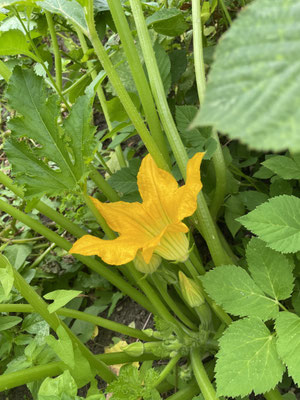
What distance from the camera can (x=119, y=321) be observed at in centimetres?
195

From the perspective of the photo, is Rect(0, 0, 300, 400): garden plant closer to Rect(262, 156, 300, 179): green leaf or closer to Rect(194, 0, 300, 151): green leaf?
Rect(262, 156, 300, 179): green leaf

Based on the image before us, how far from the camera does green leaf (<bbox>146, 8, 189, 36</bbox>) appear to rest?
56.1 inches

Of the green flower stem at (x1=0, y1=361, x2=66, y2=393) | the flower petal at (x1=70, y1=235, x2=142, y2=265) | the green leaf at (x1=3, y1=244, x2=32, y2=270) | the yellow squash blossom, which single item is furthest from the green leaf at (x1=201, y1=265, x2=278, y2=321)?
the green leaf at (x1=3, y1=244, x2=32, y2=270)

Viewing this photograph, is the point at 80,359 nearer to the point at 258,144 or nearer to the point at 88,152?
the point at 88,152

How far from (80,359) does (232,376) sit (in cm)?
40

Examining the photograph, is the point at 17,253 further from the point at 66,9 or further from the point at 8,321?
the point at 66,9

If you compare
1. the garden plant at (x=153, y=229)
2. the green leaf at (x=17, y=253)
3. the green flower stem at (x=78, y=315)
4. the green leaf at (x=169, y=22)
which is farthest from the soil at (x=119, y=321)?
the green leaf at (x=169, y=22)

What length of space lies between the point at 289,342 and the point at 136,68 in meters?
0.83

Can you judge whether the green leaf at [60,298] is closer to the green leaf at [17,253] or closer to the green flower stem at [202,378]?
the green flower stem at [202,378]

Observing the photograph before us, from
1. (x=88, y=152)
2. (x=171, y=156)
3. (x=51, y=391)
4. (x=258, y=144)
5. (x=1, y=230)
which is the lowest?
(x=1, y=230)

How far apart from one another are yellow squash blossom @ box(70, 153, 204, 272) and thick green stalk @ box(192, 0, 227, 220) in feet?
0.70

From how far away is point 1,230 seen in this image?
2.20 m

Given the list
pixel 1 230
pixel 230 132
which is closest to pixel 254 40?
pixel 230 132

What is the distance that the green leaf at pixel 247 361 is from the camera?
3.43ft
